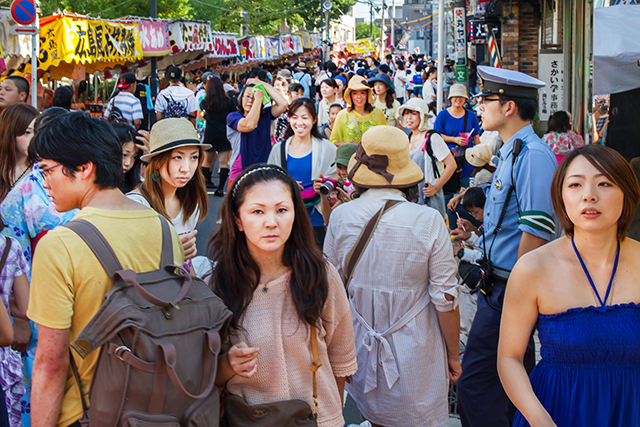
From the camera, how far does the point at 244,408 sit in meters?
2.16

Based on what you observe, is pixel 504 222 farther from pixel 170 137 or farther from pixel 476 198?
pixel 170 137

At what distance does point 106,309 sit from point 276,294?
0.68 meters

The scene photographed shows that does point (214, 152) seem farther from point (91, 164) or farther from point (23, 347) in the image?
point (91, 164)

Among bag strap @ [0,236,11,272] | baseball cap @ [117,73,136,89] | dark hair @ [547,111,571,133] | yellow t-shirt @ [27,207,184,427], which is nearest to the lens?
yellow t-shirt @ [27,207,184,427]

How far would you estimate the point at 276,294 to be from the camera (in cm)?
231

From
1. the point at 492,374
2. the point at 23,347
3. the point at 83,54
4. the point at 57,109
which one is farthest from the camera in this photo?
the point at 83,54

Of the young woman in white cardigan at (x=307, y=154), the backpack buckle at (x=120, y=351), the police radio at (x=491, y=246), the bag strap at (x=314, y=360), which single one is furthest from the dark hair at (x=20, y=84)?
the backpack buckle at (x=120, y=351)

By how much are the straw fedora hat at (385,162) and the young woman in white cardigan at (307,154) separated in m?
2.08

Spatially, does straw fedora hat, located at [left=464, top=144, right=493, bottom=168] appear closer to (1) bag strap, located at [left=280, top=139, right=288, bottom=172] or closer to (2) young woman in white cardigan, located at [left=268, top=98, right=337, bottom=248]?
(2) young woman in white cardigan, located at [left=268, top=98, right=337, bottom=248]

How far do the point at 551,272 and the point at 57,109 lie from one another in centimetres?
340

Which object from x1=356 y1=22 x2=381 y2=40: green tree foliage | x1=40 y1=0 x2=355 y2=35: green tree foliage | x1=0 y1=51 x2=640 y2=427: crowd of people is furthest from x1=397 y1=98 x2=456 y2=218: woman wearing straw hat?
x1=356 y1=22 x2=381 y2=40: green tree foliage

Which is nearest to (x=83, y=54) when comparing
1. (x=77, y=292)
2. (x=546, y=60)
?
(x=546, y=60)

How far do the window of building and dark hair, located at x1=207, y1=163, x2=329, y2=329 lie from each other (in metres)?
11.0

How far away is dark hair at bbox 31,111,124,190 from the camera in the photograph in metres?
2.10
